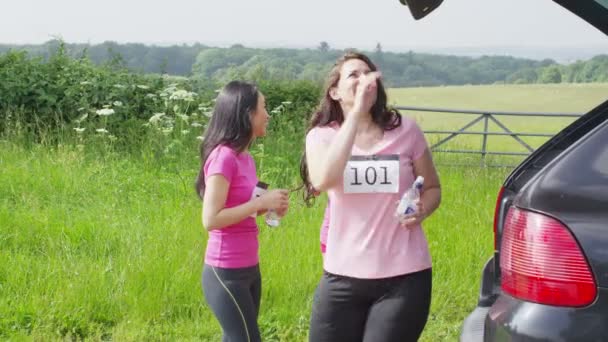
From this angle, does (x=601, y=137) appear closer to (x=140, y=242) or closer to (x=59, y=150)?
(x=140, y=242)

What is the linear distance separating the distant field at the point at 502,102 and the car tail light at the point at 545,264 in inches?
480

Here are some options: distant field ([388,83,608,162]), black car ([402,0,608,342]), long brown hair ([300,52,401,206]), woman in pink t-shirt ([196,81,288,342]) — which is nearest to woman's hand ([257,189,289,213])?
woman in pink t-shirt ([196,81,288,342])

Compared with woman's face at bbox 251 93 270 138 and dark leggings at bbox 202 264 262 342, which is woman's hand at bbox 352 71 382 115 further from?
dark leggings at bbox 202 264 262 342

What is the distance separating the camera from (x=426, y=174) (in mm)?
3203

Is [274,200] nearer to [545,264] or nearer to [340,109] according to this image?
[340,109]

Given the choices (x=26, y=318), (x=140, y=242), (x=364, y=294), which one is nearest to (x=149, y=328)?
(x=26, y=318)

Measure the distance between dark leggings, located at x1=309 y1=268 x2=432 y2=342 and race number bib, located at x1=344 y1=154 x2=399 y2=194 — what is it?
31 centimetres

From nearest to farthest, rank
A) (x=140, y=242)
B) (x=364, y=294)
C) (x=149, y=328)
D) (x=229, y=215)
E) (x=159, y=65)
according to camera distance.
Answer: (x=364, y=294), (x=229, y=215), (x=149, y=328), (x=140, y=242), (x=159, y=65)

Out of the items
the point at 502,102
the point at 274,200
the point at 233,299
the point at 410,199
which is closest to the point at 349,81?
the point at 410,199

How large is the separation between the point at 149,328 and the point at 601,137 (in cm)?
303

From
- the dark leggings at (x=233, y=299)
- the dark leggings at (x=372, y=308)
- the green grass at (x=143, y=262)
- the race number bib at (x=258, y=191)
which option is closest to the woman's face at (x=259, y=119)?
the race number bib at (x=258, y=191)

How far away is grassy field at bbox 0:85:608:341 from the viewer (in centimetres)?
485

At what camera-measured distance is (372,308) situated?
10.2 ft

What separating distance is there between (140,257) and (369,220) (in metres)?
2.66
